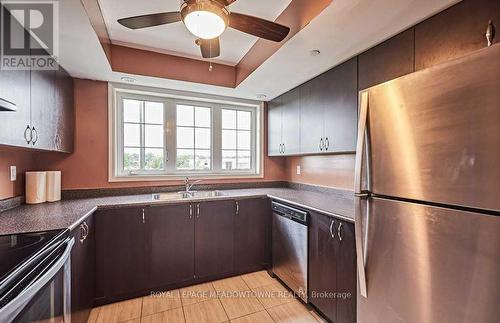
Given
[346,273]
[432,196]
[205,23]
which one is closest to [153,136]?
[205,23]

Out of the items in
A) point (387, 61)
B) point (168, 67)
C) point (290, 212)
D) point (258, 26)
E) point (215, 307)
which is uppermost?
point (168, 67)

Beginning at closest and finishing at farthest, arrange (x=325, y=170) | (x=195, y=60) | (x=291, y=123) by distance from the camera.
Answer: (x=195, y=60) → (x=325, y=170) → (x=291, y=123)

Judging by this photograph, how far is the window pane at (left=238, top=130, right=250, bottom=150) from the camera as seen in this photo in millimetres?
3369

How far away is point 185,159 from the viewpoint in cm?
301

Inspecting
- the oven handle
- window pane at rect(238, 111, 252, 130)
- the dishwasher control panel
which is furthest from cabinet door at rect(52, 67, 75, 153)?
the dishwasher control panel

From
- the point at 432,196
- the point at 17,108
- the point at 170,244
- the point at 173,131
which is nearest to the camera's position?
the point at 432,196

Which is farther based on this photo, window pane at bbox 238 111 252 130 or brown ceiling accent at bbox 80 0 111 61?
window pane at bbox 238 111 252 130

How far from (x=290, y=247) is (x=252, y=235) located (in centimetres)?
52

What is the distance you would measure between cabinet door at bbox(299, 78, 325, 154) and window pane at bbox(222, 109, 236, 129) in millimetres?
1082

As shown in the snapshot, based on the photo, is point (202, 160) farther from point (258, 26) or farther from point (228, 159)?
point (258, 26)

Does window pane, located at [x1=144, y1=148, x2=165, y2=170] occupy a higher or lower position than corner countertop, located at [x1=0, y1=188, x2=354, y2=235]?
higher

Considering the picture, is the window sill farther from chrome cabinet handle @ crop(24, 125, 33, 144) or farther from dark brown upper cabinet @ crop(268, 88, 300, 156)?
chrome cabinet handle @ crop(24, 125, 33, 144)

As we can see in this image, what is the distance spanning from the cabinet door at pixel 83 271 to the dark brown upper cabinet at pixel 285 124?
215cm

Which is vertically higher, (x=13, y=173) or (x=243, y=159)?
(x=243, y=159)
